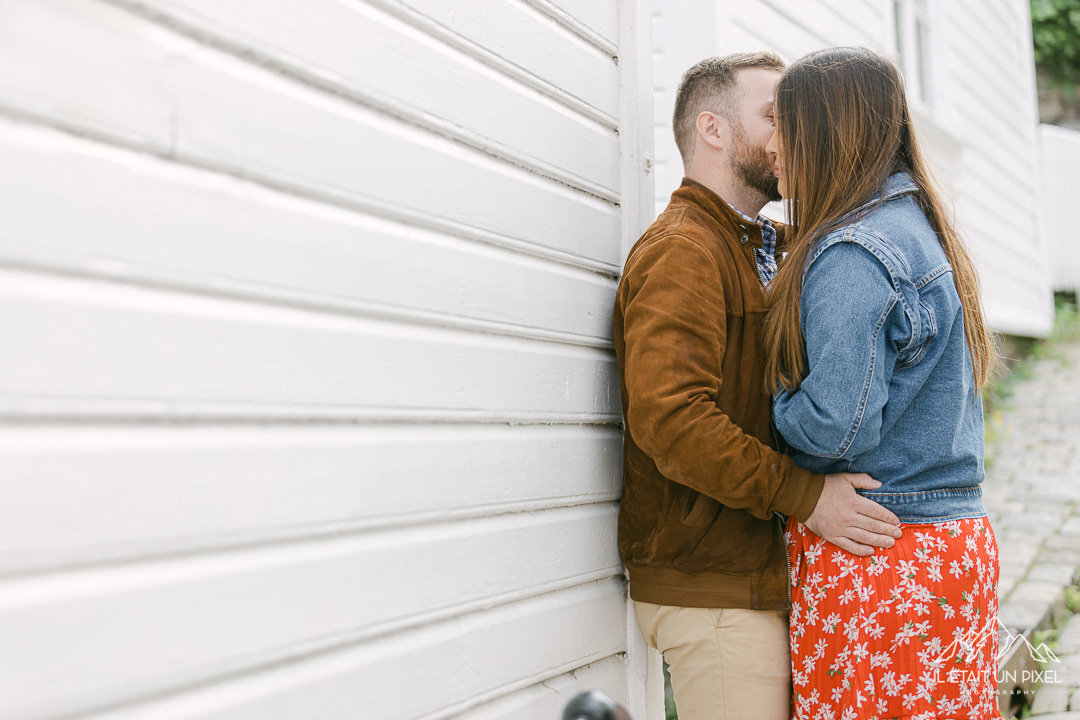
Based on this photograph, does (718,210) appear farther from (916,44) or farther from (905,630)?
(916,44)

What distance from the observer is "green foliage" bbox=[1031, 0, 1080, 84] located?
12891 mm

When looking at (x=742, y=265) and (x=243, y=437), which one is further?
(x=742, y=265)

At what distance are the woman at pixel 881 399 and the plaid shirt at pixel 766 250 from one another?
0.27 metres

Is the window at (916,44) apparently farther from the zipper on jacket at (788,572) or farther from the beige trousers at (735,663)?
the beige trousers at (735,663)

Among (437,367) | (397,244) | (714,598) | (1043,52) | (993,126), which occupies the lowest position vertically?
(714,598)

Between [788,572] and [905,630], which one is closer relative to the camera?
[905,630]

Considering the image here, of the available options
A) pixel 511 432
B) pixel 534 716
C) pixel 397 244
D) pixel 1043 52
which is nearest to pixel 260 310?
pixel 397 244

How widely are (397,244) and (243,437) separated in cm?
48

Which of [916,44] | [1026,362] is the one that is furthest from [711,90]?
[1026,362]

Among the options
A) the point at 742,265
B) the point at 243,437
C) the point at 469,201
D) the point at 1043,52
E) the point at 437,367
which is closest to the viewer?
the point at 243,437

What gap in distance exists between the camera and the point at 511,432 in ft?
6.20

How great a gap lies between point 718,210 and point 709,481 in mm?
747

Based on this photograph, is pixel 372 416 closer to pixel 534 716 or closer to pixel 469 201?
pixel 469 201

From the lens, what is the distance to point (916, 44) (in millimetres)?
6965
